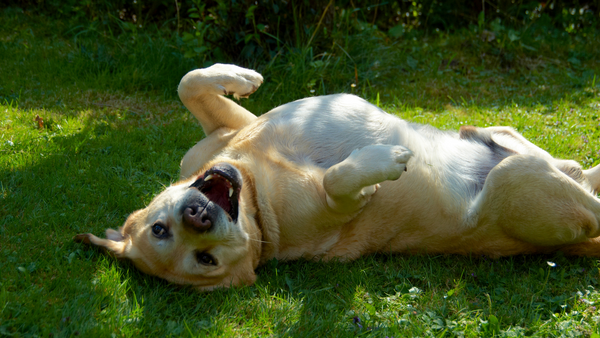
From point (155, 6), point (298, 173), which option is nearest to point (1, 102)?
point (155, 6)

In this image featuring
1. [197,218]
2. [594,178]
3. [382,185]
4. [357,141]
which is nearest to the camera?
[197,218]

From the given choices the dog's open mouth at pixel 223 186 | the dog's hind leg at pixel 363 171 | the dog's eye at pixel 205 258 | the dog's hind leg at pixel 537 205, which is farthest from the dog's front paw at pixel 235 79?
the dog's hind leg at pixel 537 205

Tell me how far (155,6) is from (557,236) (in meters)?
6.71

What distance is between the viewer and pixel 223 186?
322cm

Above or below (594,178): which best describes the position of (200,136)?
below

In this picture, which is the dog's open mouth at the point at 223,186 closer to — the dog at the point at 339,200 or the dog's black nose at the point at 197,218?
the dog at the point at 339,200

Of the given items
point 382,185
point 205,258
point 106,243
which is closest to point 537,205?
point 382,185

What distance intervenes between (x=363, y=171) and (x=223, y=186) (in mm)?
889

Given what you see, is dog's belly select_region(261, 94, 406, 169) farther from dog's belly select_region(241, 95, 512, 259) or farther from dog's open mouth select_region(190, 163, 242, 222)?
dog's open mouth select_region(190, 163, 242, 222)

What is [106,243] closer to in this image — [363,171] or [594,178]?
[363,171]

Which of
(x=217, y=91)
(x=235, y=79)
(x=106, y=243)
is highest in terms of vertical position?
(x=235, y=79)

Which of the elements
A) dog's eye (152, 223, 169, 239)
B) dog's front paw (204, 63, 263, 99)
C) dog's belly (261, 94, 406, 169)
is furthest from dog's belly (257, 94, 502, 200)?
dog's eye (152, 223, 169, 239)

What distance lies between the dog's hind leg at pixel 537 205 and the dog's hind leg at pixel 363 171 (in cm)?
73

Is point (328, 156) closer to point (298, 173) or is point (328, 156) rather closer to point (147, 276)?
point (298, 173)
